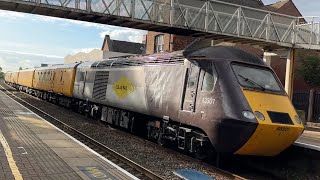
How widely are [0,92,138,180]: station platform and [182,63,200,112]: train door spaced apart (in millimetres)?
2729

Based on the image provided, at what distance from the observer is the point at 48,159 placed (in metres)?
9.98

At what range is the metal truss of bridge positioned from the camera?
21.5m

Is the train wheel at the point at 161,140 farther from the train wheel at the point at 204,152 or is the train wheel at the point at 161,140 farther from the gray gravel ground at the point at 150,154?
the train wheel at the point at 204,152

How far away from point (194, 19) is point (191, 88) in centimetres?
1353

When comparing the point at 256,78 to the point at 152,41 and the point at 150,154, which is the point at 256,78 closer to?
the point at 150,154

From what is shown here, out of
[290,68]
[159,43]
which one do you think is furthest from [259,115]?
[159,43]

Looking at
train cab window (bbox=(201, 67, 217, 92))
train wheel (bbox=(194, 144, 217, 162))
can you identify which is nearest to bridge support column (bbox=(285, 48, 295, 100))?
train wheel (bbox=(194, 144, 217, 162))

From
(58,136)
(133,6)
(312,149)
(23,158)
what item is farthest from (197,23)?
(23,158)

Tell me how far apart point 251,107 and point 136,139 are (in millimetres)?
6271

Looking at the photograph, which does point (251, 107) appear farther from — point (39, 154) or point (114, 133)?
point (114, 133)

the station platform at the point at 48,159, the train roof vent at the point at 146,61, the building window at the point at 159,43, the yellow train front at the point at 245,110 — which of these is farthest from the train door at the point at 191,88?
the building window at the point at 159,43

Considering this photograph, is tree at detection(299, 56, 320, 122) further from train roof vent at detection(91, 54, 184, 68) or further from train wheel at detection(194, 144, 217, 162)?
train wheel at detection(194, 144, 217, 162)

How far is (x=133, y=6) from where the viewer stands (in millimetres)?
22344

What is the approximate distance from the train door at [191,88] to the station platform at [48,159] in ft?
8.95
